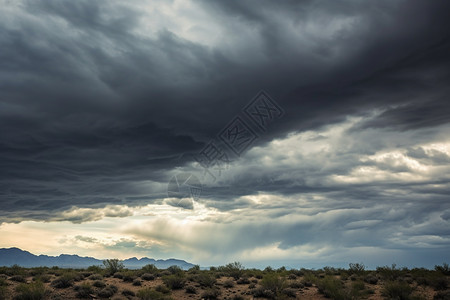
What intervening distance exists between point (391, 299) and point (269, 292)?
9.07 meters

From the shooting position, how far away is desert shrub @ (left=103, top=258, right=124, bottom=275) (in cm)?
3792

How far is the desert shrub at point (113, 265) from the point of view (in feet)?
124

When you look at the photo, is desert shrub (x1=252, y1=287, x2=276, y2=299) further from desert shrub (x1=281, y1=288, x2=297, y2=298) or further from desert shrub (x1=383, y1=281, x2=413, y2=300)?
desert shrub (x1=383, y1=281, x2=413, y2=300)

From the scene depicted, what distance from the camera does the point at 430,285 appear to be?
2983 centimetres

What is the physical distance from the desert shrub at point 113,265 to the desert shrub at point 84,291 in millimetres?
9684

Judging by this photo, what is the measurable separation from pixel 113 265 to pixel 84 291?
12.2m

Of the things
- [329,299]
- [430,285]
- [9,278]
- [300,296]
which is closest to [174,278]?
[300,296]

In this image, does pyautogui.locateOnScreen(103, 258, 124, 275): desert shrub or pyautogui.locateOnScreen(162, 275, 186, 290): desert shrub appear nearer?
pyautogui.locateOnScreen(162, 275, 186, 290): desert shrub

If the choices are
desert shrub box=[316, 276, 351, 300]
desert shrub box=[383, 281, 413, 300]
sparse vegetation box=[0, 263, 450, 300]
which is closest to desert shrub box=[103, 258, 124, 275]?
→ sparse vegetation box=[0, 263, 450, 300]

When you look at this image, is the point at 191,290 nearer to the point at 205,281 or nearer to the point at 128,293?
the point at 205,281

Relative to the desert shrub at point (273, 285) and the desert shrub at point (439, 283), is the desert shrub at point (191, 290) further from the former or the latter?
the desert shrub at point (439, 283)

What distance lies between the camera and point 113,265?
127ft

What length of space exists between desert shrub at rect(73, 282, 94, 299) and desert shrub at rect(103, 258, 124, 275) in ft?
31.8

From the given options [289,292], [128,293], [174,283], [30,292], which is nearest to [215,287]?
[174,283]
